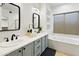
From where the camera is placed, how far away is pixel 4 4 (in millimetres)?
2109

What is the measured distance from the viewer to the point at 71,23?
4.73 m

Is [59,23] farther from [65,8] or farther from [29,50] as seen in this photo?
[29,50]

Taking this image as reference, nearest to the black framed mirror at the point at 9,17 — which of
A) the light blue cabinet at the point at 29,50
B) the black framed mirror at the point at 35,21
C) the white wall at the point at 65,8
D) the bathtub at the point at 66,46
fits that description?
the light blue cabinet at the point at 29,50

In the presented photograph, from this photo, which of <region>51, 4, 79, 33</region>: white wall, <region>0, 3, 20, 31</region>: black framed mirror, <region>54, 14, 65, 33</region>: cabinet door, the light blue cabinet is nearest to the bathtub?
<region>54, 14, 65, 33</region>: cabinet door

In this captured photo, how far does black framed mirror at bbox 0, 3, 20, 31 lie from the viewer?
→ 2.05 meters

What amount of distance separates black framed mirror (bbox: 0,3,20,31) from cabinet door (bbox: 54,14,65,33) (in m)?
3.16

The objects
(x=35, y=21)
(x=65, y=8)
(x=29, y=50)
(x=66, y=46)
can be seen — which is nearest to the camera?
(x=29, y=50)

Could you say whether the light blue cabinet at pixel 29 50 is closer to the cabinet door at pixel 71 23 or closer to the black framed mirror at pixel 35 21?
the black framed mirror at pixel 35 21

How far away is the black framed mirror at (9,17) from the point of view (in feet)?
6.74

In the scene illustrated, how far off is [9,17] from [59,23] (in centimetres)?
362

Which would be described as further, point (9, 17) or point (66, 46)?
point (66, 46)

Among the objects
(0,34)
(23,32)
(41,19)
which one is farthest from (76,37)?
(0,34)

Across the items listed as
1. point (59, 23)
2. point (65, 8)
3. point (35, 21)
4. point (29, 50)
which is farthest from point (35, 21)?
point (29, 50)

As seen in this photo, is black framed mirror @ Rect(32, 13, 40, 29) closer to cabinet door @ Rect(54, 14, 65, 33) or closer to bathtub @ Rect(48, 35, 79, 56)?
bathtub @ Rect(48, 35, 79, 56)
